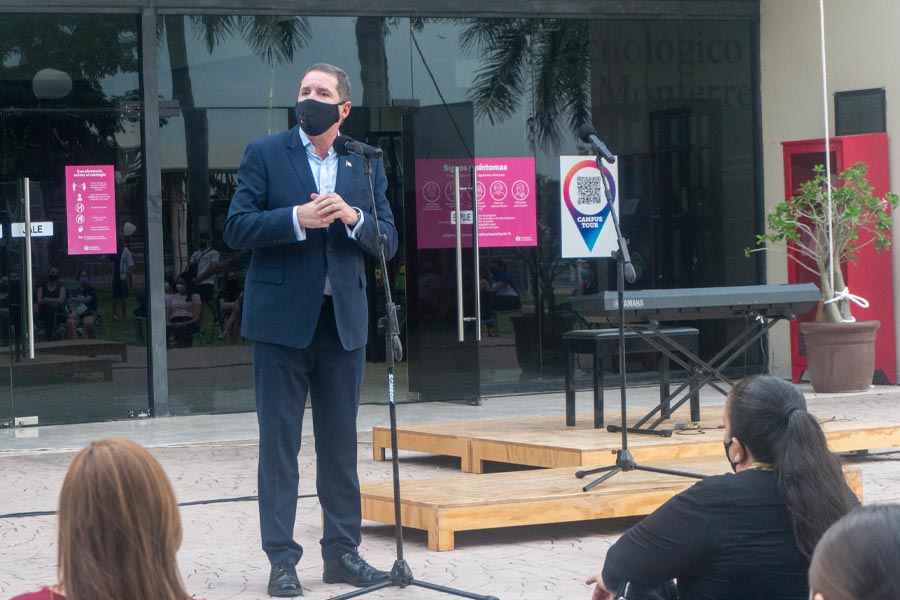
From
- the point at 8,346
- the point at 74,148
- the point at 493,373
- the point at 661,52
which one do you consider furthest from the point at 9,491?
the point at 661,52

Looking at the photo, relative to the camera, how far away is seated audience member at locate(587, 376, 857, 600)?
3078 millimetres

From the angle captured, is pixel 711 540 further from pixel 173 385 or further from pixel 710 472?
pixel 173 385

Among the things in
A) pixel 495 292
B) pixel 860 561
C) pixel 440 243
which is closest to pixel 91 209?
pixel 440 243

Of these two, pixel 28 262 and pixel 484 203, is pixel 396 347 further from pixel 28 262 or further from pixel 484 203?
pixel 484 203

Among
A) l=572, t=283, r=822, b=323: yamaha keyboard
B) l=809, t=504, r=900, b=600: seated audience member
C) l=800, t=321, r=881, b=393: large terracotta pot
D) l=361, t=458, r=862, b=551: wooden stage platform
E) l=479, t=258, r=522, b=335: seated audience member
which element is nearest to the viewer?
l=809, t=504, r=900, b=600: seated audience member

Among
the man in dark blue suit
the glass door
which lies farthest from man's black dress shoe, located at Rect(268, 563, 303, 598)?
the glass door

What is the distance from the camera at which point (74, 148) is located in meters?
10.4

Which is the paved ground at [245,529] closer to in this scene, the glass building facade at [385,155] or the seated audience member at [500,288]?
the glass building facade at [385,155]

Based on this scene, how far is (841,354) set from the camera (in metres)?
11.1

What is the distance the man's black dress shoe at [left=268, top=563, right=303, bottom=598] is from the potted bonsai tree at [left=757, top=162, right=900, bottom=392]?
745 centimetres

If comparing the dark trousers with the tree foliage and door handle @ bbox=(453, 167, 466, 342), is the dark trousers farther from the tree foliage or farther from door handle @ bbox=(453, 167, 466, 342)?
the tree foliage

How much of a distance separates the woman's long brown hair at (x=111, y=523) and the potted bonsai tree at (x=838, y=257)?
32.1 feet

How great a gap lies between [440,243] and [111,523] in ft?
30.5

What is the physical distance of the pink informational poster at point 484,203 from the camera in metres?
11.3
